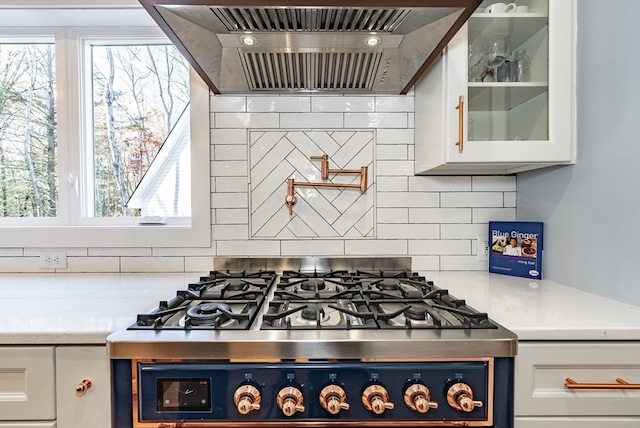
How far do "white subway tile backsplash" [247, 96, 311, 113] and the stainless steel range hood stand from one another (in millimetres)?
112

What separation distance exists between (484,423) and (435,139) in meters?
0.92

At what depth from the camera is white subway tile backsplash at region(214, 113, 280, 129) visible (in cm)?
158

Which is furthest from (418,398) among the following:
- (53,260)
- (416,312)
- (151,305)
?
(53,260)

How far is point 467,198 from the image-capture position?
1598mm

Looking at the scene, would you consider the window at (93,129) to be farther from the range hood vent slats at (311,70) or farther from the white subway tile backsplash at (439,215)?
the white subway tile backsplash at (439,215)

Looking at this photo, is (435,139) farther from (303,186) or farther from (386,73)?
(303,186)

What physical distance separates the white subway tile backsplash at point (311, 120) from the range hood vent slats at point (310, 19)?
0.48m

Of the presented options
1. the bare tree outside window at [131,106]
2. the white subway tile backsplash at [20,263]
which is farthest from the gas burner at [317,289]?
the white subway tile backsplash at [20,263]

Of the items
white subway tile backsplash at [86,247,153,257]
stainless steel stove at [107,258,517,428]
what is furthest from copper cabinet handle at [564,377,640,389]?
white subway tile backsplash at [86,247,153,257]

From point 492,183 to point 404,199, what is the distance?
0.41m

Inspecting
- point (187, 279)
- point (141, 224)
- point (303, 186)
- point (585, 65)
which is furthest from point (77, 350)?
point (585, 65)

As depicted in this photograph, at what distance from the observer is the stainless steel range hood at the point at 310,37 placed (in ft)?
3.23

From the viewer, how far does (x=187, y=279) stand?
4.82 ft

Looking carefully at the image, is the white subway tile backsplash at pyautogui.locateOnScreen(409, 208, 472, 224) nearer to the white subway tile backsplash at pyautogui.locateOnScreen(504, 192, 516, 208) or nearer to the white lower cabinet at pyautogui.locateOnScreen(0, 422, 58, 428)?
the white subway tile backsplash at pyautogui.locateOnScreen(504, 192, 516, 208)
